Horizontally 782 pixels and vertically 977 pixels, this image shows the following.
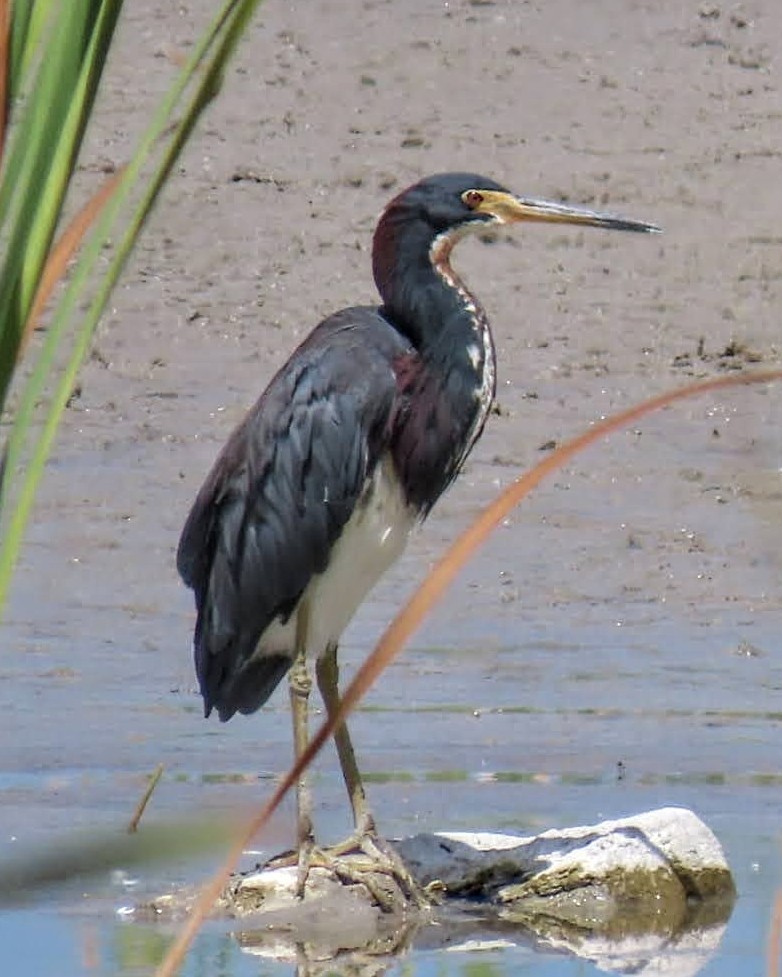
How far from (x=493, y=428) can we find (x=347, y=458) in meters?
3.81

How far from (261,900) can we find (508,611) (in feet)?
8.74

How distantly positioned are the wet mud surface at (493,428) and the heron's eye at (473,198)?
1.02m

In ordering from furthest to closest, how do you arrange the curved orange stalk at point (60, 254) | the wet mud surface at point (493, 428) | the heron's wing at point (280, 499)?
the wet mud surface at point (493, 428) < the heron's wing at point (280, 499) < the curved orange stalk at point (60, 254)

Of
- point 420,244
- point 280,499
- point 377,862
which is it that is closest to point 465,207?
point 420,244

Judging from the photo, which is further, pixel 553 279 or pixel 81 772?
pixel 553 279

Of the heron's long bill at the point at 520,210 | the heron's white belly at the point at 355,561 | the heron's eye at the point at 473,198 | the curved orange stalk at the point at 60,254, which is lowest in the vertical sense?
the heron's white belly at the point at 355,561

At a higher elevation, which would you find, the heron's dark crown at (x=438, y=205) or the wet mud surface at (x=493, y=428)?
the heron's dark crown at (x=438, y=205)

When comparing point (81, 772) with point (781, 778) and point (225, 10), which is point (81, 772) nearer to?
point (781, 778)

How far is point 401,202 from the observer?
5137 mm

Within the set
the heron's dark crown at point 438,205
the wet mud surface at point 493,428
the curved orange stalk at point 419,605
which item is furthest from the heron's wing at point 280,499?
the curved orange stalk at point 419,605

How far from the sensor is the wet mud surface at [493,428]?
6172mm

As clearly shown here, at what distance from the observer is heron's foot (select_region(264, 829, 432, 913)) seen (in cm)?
Answer: 497

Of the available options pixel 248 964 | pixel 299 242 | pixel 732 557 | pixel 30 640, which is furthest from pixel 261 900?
pixel 299 242

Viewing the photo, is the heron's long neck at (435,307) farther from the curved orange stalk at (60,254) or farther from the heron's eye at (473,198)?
the curved orange stalk at (60,254)
